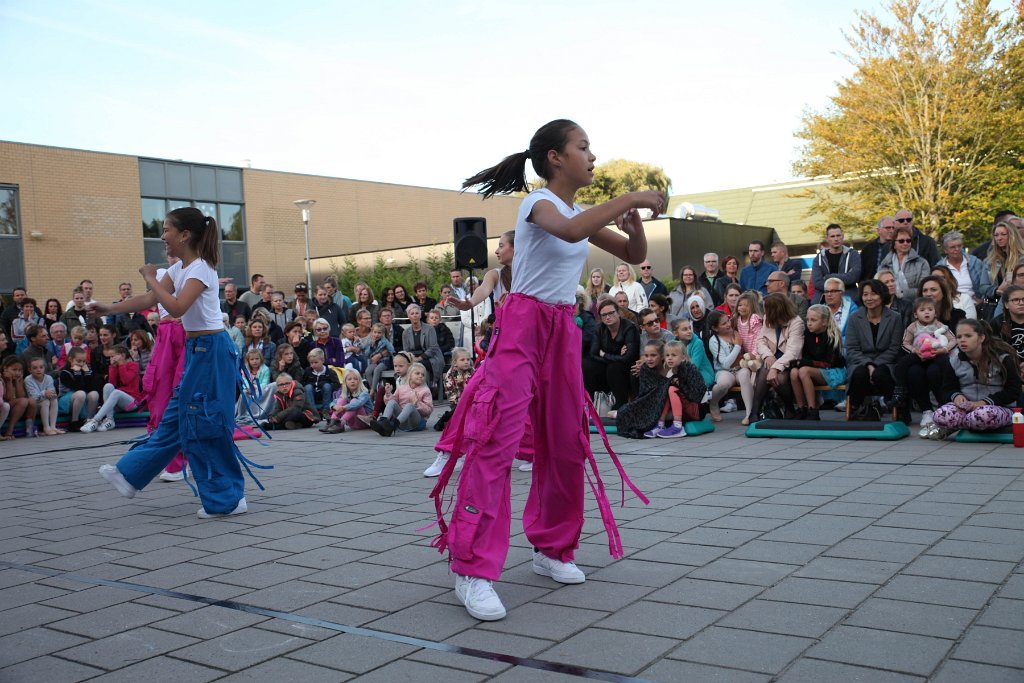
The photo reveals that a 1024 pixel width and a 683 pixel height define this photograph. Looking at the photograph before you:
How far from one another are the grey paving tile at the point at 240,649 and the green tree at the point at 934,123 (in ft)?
74.6

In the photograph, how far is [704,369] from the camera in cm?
948

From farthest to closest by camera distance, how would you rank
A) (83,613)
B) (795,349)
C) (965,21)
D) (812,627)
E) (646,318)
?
(965,21) → (646,318) → (795,349) → (83,613) → (812,627)

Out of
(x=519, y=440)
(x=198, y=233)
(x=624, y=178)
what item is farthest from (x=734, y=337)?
(x=624, y=178)

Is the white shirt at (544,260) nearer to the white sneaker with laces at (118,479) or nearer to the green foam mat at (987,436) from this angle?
the white sneaker with laces at (118,479)

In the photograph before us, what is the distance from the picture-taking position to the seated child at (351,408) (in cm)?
1030

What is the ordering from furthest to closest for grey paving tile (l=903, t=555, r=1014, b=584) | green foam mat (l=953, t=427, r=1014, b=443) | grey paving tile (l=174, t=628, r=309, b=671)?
green foam mat (l=953, t=427, r=1014, b=443) → grey paving tile (l=903, t=555, r=1014, b=584) → grey paving tile (l=174, t=628, r=309, b=671)

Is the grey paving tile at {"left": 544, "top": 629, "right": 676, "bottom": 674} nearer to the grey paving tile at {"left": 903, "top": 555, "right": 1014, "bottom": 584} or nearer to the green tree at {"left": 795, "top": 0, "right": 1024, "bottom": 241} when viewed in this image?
the grey paving tile at {"left": 903, "top": 555, "right": 1014, "bottom": 584}

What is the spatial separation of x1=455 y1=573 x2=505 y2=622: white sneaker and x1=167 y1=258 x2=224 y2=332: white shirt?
9.03 ft

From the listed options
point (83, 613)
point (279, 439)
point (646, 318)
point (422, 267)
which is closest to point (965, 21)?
point (422, 267)

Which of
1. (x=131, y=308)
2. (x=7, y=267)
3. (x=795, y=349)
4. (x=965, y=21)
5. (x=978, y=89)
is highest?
(x=965, y=21)

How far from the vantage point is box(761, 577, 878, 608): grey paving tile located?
3344 millimetres

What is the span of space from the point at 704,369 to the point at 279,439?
14.7 ft

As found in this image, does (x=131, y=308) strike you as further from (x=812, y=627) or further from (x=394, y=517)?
(x=812, y=627)

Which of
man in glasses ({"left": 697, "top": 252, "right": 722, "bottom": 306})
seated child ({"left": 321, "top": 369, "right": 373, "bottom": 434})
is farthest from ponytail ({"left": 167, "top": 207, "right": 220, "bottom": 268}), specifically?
man in glasses ({"left": 697, "top": 252, "right": 722, "bottom": 306})
